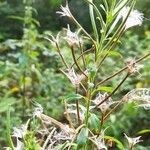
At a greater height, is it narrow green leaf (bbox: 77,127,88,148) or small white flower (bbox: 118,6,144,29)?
small white flower (bbox: 118,6,144,29)

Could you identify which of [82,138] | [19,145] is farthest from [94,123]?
[19,145]

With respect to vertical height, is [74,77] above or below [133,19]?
below

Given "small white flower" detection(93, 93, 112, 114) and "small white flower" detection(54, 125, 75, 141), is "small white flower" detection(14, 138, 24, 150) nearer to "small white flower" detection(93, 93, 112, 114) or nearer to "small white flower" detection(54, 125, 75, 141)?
"small white flower" detection(54, 125, 75, 141)

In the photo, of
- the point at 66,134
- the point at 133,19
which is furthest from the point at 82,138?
the point at 133,19

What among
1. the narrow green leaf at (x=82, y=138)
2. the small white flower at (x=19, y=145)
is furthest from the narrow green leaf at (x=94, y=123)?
the small white flower at (x=19, y=145)

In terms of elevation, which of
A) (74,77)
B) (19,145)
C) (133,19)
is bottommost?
(19,145)

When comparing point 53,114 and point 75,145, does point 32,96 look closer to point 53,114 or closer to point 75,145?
point 53,114

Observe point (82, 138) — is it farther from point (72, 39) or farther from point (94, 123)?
point (72, 39)

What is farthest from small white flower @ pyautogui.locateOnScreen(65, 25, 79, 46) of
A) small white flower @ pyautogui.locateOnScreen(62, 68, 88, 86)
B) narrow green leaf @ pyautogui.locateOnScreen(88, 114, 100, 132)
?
narrow green leaf @ pyautogui.locateOnScreen(88, 114, 100, 132)

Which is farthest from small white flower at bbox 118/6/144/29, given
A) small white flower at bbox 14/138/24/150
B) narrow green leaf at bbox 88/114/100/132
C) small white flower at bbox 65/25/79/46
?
small white flower at bbox 14/138/24/150

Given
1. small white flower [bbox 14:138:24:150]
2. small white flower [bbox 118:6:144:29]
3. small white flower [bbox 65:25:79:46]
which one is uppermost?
small white flower [bbox 118:6:144:29]

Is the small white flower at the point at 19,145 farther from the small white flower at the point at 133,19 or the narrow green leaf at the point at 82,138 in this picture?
the small white flower at the point at 133,19

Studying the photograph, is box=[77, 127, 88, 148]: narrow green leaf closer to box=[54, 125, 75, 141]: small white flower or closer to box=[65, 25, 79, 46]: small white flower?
box=[54, 125, 75, 141]: small white flower

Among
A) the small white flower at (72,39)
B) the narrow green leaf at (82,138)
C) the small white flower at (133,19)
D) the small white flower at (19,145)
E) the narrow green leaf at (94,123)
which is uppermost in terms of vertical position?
the small white flower at (133,19)
